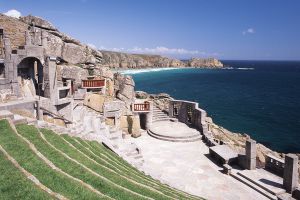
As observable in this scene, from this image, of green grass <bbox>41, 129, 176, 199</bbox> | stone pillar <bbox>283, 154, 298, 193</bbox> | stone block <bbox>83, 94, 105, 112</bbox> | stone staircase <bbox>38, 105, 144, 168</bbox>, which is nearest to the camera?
green grass <bbox>41, 129, 176, 199</bbox>

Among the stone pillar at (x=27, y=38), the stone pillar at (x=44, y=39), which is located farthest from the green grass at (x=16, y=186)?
the stone pillar at (x=44, y=39)

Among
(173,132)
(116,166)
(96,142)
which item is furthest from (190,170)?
(173,132)

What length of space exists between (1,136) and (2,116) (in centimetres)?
286

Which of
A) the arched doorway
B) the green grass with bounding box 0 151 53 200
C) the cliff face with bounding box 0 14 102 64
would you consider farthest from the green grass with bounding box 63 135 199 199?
the cliff face with bounding box 0 14 102 64

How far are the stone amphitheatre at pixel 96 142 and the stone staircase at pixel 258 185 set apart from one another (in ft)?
0.21

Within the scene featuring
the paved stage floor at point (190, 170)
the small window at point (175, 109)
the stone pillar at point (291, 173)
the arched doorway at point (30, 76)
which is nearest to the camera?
the stone pillar at point (291, 173)

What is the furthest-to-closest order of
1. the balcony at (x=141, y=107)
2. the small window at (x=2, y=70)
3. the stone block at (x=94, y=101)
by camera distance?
1. the balcony at (x=141, y=107)
2. the stone block at (x=94, y=101)
3. the small window at (x=2, y=70)

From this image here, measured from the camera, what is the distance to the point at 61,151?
14.9 m

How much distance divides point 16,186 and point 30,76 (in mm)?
18997

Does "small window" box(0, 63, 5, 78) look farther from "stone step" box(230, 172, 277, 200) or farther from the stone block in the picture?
"stone step" box(230, 172, 277, 200)

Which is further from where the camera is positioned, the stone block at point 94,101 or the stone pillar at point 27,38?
the stone block at point 94,101

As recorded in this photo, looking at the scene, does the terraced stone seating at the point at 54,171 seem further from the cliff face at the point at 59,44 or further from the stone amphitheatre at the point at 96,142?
the cliff face at the point at 59,44

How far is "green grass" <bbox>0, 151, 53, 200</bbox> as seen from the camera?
9.91m

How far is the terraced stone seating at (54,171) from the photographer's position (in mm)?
10594
